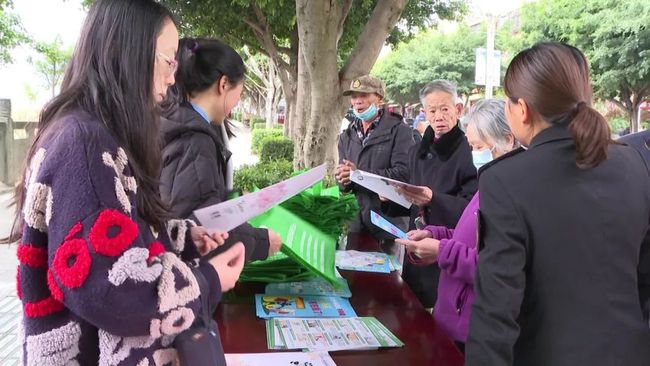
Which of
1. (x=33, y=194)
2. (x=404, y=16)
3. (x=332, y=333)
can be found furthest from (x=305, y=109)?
(x=33, y=194)

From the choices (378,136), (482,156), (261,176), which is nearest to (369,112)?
(378,136)

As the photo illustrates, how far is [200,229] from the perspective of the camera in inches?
46.6

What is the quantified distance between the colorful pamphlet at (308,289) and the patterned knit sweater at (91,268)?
827 millimetres

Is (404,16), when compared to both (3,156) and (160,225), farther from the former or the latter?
(160,225)

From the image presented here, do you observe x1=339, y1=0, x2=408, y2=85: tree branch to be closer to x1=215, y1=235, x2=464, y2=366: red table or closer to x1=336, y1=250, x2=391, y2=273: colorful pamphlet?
x1=336, y1=250, x2=391, y2=273: colorful pamphlet

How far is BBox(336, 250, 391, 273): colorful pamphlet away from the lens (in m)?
2.07

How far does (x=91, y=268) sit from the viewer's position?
0.78m

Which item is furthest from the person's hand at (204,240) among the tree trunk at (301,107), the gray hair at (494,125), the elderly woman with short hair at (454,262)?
the tree trunk at (301,107)

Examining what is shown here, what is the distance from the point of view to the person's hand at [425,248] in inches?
65.8

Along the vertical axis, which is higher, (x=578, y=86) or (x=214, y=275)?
(x=578, y=86)

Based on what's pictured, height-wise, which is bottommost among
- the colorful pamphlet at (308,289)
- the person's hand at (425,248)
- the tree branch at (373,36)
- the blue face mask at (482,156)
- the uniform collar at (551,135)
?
the colorful pamphlet at (308,289)

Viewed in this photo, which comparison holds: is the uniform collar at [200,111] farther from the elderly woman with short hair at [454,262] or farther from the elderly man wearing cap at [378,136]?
the elderly man wearing cap at [378,136]

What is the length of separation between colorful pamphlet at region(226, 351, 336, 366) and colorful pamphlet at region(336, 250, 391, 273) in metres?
0.77

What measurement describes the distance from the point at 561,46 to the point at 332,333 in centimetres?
97
